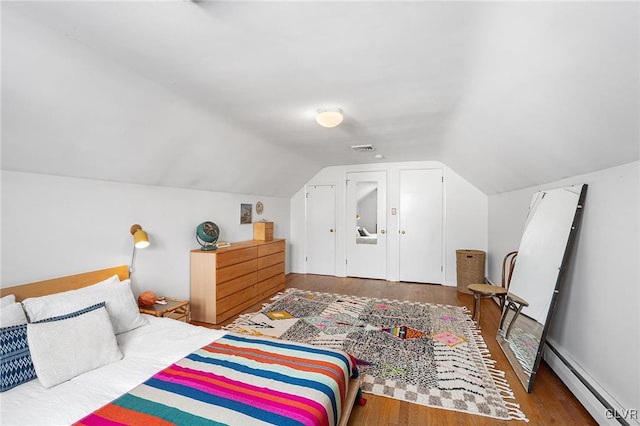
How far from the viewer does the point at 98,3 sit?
1.33 meters

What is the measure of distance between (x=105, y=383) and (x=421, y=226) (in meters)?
4.97

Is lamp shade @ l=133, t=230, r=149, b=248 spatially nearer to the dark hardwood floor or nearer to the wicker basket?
the dark hardwood floor

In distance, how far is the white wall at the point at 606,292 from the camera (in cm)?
165

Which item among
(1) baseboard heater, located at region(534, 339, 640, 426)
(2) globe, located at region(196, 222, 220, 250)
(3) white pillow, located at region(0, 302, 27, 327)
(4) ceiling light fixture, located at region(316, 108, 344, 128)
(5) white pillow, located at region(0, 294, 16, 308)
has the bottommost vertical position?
(1) baseboard heater, located at region(534, 339, 640, 426)

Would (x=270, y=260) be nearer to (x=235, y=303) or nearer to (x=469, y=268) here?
(x=235, y=303)

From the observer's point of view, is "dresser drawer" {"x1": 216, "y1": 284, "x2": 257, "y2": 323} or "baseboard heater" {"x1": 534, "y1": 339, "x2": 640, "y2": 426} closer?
"baseboard heater" {"x1": 534, "y1": 339, "x2": 640, "y2": 426}

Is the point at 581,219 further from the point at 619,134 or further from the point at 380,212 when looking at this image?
the point at 380,212

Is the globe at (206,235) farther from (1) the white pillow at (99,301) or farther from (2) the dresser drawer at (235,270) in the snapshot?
(1) the white pillow at (99,301)

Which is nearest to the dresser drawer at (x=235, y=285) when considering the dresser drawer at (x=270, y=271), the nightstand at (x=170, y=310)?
the dresser drawer at (x=270, y=271)

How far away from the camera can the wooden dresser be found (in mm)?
3418

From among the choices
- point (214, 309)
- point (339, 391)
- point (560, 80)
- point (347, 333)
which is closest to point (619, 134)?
point (560, 80)

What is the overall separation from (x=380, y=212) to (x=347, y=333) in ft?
9.60

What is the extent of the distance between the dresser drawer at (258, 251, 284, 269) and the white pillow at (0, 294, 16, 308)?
272 centimetres

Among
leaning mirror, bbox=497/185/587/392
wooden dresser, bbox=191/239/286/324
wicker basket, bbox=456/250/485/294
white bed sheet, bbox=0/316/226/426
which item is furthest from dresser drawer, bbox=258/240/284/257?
leaning mirror, bbox=497/185/587/392
